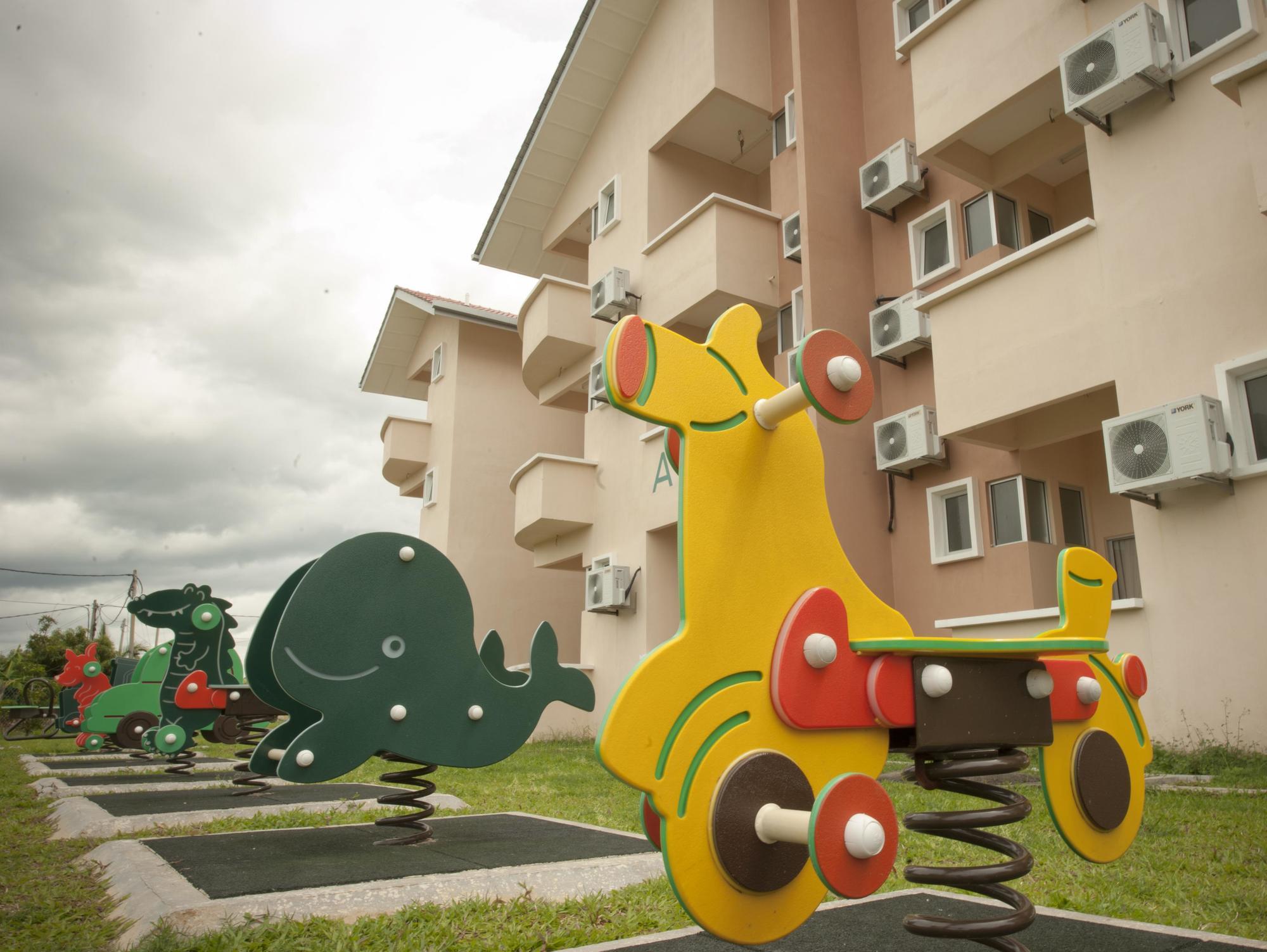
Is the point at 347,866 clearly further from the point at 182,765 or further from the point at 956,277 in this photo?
the point at 956,277

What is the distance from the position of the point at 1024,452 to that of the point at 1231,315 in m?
3.36

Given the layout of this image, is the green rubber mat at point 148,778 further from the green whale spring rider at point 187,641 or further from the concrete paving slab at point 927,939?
the concrete paving slab at point 927,939

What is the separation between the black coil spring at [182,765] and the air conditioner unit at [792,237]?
10341mm

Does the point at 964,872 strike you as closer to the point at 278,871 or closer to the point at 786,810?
the point at 786,810

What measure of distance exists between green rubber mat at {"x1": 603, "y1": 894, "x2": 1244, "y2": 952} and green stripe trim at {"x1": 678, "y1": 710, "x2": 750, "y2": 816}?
0.87 meters

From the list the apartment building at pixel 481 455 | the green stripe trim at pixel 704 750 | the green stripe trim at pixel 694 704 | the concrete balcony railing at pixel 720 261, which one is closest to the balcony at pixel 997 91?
the concrete balcony railing at pixel 720 261

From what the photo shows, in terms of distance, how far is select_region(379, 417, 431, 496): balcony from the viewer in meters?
22.2

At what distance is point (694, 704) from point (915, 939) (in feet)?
5.11

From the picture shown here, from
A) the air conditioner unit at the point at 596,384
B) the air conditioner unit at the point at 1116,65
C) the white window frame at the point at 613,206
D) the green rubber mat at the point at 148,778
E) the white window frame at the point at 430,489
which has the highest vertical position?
the white window frame at the point at 613,206

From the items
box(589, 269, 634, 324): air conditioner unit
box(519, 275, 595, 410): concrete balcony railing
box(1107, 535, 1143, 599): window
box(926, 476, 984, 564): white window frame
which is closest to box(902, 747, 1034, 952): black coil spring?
box(926, 476, 984, 564): white window frame

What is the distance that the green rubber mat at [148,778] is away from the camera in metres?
9.54

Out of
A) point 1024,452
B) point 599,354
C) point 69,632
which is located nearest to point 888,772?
point 1024,452

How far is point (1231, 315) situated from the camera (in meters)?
7.71

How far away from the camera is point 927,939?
3.34 m
